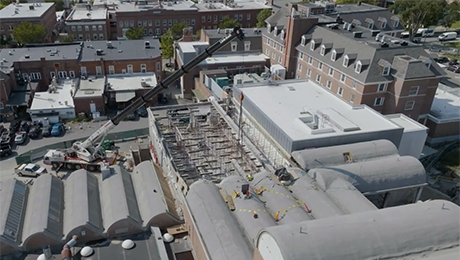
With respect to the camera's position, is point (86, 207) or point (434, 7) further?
point (434, 7)

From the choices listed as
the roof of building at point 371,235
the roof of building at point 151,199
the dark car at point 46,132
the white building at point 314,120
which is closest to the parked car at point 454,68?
the white building at point 314,120

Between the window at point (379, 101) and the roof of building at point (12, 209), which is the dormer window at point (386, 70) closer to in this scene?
the window at point (379, 101)

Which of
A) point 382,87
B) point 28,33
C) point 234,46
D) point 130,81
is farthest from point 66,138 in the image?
point 382,87

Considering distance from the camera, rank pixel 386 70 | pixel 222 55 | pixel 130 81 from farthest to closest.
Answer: pixel 222 55 < pixel 130 81 < pixel 386 70

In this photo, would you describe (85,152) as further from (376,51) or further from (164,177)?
(376,51)

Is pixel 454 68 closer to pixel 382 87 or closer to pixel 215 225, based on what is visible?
pixel 382 87

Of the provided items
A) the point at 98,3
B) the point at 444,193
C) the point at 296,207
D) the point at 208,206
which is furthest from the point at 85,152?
the point at 98,3

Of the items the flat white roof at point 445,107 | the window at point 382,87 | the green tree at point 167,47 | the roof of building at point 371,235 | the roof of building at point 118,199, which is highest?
the roof of building at point 371,235
